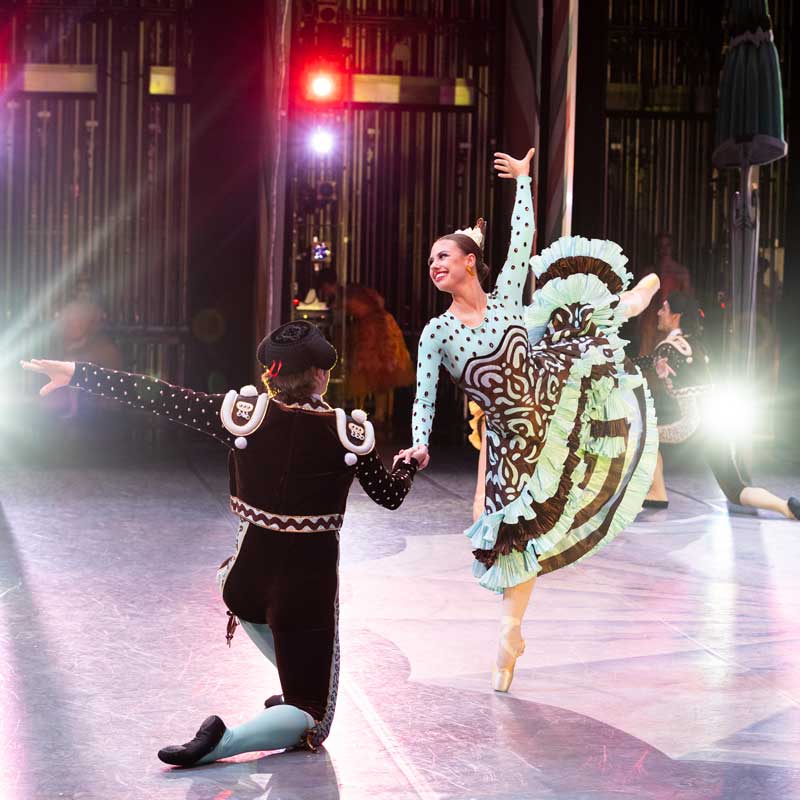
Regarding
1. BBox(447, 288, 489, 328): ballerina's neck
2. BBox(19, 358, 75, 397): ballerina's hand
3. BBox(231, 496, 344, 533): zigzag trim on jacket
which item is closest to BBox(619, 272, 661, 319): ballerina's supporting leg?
BBox(447, 288, 489, 328): ballerina's neck

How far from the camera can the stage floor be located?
3.28 meters

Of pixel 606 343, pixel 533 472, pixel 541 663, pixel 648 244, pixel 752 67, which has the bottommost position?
pixel 541 663

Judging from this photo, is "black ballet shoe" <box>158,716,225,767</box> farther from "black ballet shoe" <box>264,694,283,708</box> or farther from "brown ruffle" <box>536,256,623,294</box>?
"brown ruffle" <box>536,256,623,294</box>

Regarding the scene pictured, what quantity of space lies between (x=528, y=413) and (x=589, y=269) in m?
0.67

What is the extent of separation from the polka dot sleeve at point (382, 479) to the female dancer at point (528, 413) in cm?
39

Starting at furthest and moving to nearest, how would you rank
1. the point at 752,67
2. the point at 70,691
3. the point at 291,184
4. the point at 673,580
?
the point at 291,184
the point at 752,67
the point at 673,580
the point at 70,691

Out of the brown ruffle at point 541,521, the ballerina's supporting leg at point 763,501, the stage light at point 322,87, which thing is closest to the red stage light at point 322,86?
the stage light at point 322,87

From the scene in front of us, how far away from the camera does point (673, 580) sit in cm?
578

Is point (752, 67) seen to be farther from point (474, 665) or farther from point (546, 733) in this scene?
point (546, 733)

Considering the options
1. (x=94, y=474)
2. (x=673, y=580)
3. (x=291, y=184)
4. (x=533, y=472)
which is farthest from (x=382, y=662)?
(x=291, y=184)

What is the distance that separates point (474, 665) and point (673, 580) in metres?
1.70

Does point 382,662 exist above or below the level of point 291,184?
below

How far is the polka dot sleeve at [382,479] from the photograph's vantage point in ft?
11.4

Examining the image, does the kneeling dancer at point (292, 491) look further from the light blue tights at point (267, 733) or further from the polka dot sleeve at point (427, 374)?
the polka dot sleeve at point (427, 374)
